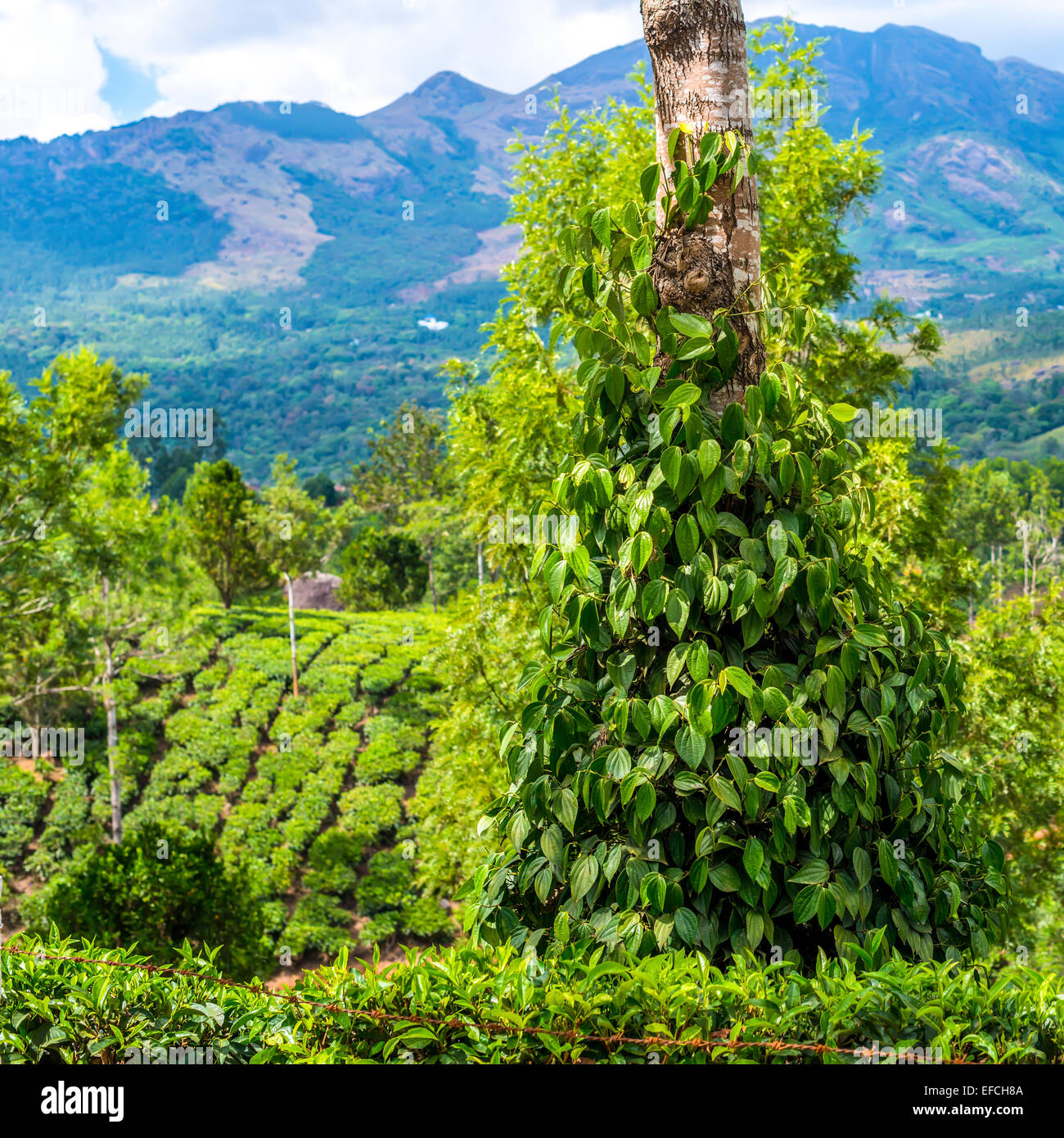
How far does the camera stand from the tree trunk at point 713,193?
102 inches

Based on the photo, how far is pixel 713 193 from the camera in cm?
259

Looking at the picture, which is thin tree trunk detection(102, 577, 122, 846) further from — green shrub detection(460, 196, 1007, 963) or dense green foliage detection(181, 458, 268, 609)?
green shrub detection(460, 196, 1007, 963)

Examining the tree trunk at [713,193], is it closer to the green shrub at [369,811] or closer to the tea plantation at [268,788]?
the tea plantation at [268,788]

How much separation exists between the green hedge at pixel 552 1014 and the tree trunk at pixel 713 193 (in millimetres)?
1635

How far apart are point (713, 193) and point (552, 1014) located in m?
2.33

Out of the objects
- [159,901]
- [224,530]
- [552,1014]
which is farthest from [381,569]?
[552,1014]

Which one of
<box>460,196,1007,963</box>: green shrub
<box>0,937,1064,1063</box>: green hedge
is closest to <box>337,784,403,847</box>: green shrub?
<box>460,196,1007,963</box>: green shrub

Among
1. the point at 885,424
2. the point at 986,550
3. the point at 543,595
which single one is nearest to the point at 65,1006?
the point at 543,595

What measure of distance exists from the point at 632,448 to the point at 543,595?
474 centimetres

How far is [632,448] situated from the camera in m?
2.61

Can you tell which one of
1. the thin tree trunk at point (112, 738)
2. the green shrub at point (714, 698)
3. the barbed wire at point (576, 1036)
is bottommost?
the thin tree trunk at point (112, 738)

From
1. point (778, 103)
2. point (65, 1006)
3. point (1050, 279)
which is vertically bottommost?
point (65, 1006)

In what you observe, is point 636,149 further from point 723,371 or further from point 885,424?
point 723,371

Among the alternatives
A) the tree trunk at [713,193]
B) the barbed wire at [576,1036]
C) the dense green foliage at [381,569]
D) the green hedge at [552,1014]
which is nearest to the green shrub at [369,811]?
the green hedge at [552,1014]
